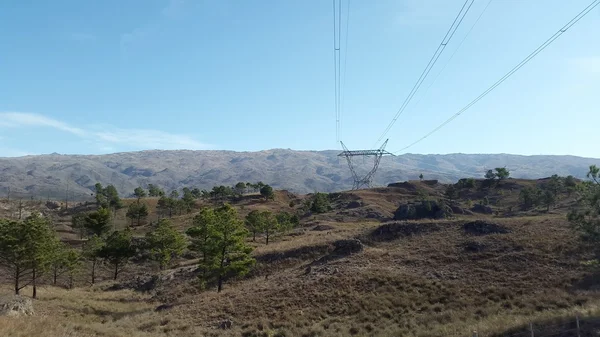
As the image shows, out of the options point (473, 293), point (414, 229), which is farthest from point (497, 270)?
point (414, 229)

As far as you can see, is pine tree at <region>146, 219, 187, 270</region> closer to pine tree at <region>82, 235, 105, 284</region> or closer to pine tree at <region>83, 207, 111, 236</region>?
pine tree at <region>82, 235, 105, 284</region>

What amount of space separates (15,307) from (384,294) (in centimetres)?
2848

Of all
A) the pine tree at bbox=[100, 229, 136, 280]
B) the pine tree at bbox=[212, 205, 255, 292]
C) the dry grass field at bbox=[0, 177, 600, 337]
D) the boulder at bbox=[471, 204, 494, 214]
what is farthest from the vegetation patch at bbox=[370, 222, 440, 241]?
the boulder at bbox=[471, 204, 494, 214]

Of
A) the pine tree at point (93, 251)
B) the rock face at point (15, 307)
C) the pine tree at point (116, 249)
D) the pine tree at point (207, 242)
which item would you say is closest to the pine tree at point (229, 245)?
the pine tree at point (207, 242)

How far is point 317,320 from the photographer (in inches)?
1211

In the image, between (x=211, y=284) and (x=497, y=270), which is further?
A: (x=211, y=284)

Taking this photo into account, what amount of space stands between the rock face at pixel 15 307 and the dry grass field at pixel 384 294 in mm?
1115

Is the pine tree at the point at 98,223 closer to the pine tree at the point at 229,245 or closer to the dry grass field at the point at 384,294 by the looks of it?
the dry grass field at the point at 384,294

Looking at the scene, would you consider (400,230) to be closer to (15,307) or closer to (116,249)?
(15,307)

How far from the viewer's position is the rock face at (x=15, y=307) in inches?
1143

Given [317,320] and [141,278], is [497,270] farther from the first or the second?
[141,278]

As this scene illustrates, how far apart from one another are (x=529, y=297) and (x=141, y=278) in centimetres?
4776

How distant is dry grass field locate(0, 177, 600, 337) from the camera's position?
87.7ft

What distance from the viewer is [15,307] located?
100 feet
